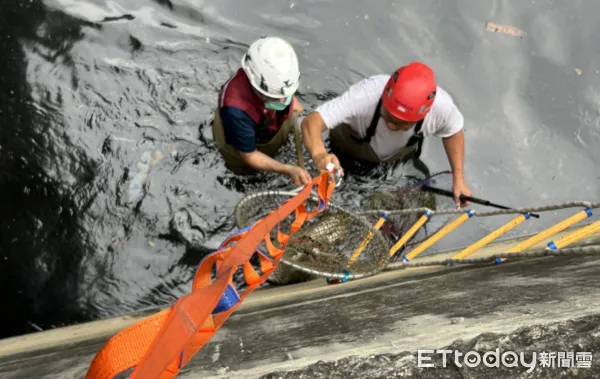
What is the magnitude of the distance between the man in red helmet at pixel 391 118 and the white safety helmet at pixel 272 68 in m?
0.43

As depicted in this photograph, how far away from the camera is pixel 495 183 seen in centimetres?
512

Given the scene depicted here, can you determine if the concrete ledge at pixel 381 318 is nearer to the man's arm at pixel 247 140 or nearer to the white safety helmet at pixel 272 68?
the man's arm at pixel 247 140

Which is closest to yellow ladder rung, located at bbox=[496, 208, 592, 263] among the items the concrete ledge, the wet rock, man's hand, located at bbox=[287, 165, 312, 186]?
the concrete ledge

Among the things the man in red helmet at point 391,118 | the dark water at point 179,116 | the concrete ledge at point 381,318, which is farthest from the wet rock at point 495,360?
the dark water at point 179,116

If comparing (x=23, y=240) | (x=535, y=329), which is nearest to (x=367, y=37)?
(x=23, y=240)

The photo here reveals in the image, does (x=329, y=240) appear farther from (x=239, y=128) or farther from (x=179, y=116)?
(x=179, y=116)

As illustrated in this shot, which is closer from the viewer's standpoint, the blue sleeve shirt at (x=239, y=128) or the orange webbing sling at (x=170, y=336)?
the orange webbing sling at (x=170, y=336)

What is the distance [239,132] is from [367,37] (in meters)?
2.63

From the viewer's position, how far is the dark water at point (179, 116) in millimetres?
4316

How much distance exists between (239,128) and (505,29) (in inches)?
141

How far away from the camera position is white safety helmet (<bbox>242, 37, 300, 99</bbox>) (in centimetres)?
312

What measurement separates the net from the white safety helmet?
675 mm

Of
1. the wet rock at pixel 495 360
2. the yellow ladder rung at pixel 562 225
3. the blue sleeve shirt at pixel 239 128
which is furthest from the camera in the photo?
the blue sleeve shirt at pixel 239 128

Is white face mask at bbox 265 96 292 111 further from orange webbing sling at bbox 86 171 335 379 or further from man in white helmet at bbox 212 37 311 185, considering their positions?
orange webbing sling at bbox 86 171 335 379
